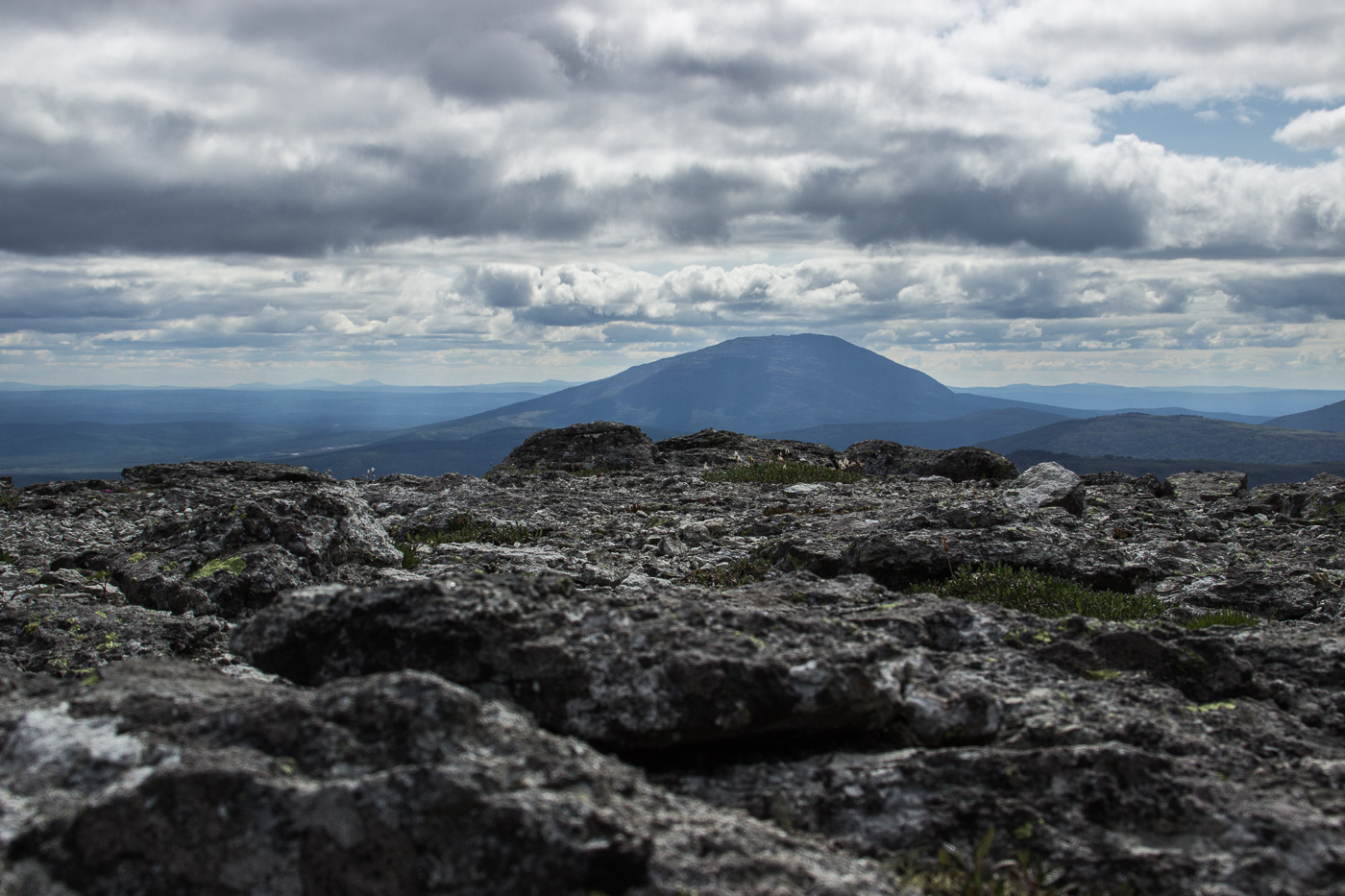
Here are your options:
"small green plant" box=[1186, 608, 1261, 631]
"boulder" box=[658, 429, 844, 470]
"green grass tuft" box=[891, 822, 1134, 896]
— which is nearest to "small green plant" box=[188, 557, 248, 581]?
"green grass tuft" box=[891, 822, 1134, 896]

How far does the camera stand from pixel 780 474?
22297 mm

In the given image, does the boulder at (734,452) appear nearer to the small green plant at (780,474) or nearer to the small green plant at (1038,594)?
the small green plant at (780,474)

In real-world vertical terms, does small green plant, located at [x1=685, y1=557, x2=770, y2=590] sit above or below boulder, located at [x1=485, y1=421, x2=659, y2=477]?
below

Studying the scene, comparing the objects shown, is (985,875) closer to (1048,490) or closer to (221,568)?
(221,568)

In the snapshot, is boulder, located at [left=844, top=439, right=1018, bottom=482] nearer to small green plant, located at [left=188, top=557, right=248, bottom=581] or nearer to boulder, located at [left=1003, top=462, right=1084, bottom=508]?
boulder, located at [left=1003, top=462, right=1084, bottom=508]

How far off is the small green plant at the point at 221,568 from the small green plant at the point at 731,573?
608cm

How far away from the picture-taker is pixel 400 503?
704 inches

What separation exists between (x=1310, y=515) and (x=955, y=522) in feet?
29.7

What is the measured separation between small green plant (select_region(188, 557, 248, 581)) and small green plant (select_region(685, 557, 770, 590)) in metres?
6.08

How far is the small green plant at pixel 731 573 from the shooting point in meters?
10.9

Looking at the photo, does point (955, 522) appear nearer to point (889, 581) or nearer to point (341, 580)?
point (889, 581)

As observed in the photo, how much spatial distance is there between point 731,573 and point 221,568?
23.0 ft

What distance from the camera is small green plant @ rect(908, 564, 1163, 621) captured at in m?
9.14

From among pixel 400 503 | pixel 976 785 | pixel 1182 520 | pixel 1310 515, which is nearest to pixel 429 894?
pixel 976 785
